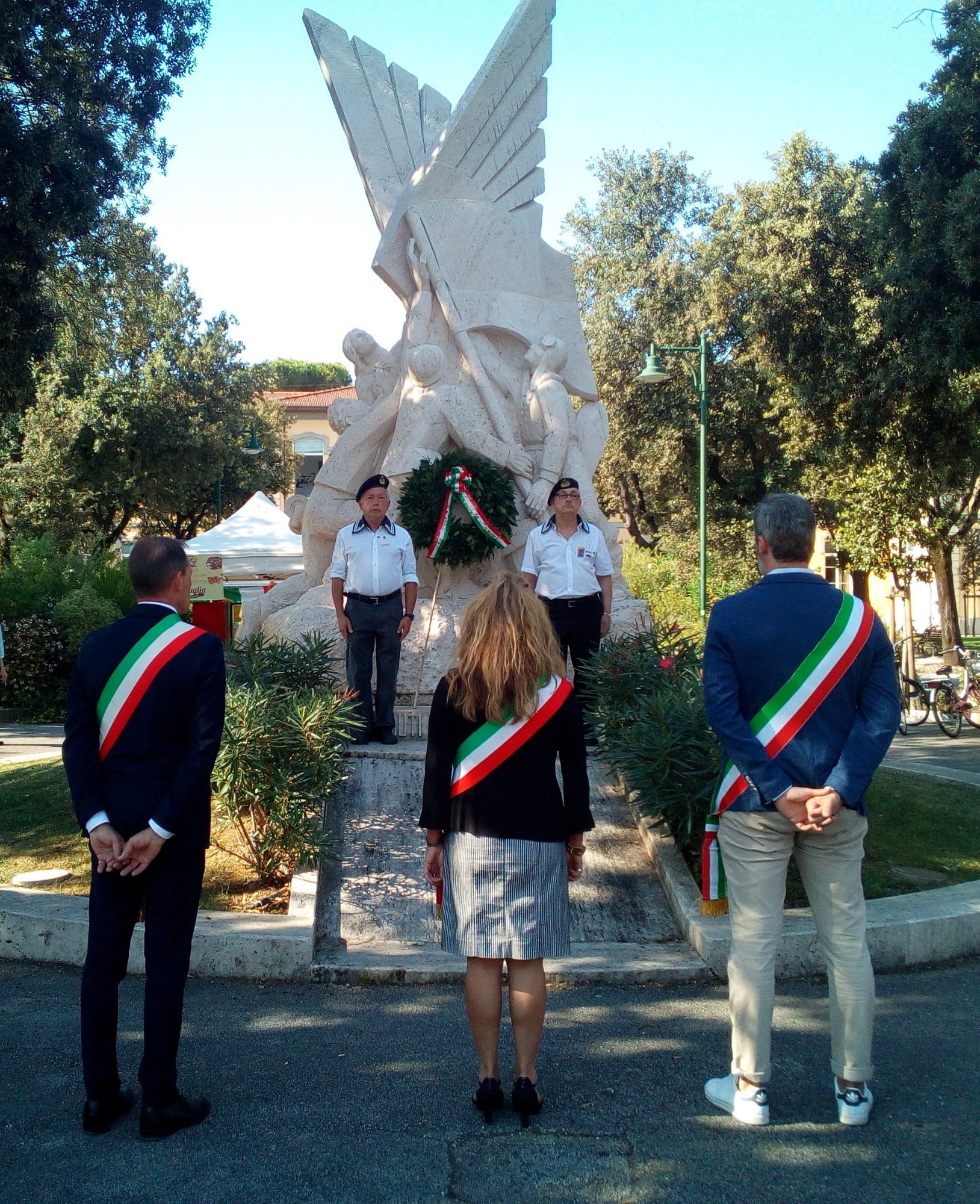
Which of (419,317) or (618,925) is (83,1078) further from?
(419,317)

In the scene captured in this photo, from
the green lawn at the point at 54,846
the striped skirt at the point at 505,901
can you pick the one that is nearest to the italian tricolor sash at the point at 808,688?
the striped skirt at the point at 505,901

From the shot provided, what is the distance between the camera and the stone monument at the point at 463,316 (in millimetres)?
8734

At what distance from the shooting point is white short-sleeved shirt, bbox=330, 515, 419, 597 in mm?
6758

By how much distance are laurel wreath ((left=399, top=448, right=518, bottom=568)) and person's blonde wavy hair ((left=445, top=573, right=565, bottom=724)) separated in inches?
192

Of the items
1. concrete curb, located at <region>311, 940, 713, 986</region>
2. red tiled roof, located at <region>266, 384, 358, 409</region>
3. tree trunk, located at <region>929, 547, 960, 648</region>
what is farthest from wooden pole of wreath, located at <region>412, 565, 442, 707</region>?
red tiled roof, located at <region>266, 384, 358, 409</region>

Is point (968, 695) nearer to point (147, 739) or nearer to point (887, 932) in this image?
point (887, 932)

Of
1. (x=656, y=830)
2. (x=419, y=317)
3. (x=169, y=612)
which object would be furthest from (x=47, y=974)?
(x=419, y=317)

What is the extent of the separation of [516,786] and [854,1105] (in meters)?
1.33

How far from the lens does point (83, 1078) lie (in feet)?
11.0

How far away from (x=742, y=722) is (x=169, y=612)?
1.76 meters

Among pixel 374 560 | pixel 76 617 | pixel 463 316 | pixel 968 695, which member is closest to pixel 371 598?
pixel 374 560

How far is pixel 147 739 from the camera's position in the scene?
128 inches

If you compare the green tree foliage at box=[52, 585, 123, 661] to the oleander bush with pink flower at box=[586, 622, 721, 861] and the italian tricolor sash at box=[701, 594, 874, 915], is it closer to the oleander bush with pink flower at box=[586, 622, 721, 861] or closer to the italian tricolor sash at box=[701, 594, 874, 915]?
the oleander bush with pink flower at box=[586, 622, 721, 861]

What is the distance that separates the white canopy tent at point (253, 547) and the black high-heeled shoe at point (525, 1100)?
54.2 feet
